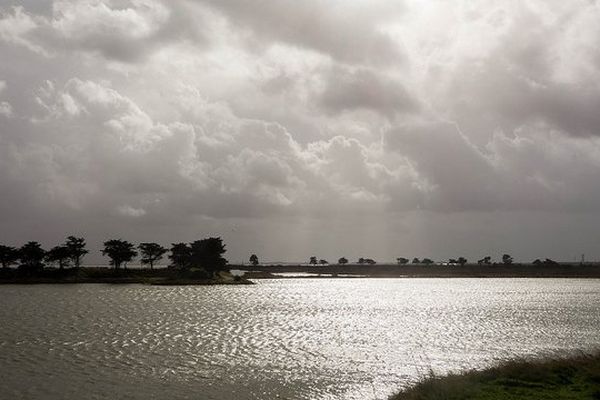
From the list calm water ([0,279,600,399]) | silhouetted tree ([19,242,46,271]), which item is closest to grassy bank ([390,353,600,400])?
calm water ([0,279,600,399])

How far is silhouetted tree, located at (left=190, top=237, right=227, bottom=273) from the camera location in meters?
188

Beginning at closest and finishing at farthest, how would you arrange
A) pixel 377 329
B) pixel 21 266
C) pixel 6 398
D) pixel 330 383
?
pixel 6 398
pixel 330 383
pixel 377 329
pixel 21 266

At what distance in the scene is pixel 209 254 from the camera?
188750mm

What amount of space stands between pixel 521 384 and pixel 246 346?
3043 cm

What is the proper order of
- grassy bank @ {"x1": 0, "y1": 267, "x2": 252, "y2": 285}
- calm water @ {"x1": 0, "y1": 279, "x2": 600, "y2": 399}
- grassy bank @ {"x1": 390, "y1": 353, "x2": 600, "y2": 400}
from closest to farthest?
grassy bank @ {"x1": 390, "y1": 353, "x2": 600, "y2": 400} < calm water @ {"x1": 0, "y1": 279, "x2": 600, "y2": 399} < grassy bank @ {"x1": 0, "y1": 267, "x2": 252, "y2": 285}

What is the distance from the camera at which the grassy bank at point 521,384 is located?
3030 cm

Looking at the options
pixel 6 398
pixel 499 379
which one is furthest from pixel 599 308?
pixel 6 398

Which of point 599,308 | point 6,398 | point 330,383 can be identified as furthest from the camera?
point 599,308

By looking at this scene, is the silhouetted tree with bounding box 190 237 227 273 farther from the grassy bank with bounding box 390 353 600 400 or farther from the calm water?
the grassy bank with bounding box 390 353 600 400

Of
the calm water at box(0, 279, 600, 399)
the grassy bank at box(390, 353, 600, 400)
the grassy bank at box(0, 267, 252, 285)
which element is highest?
the grassy bank at box(0, 267, 252, 285)

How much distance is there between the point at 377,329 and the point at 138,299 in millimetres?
59642

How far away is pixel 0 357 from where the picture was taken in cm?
4688

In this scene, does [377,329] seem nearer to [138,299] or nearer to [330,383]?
[330,383]

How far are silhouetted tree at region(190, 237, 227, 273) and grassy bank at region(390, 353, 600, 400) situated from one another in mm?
155920
